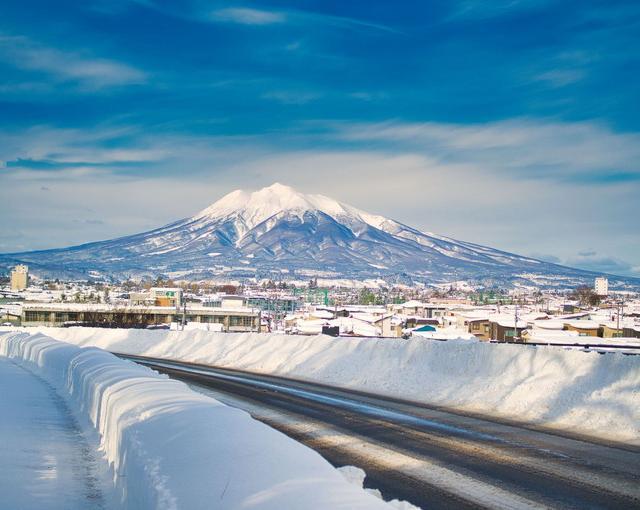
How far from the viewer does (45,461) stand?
11.0 meters

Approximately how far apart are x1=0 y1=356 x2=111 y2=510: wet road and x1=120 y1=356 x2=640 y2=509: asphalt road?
3.29m

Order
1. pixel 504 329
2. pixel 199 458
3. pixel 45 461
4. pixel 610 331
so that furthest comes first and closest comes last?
pixel 504 329, pixel 610 331, pixel 45 461, pixel 199 458

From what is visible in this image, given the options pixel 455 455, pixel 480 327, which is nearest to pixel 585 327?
pixel 480 327

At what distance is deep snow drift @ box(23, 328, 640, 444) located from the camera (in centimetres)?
1477

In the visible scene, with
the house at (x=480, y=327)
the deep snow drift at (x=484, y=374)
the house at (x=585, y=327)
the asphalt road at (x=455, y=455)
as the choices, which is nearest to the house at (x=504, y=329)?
the house at (x=480, y=327)

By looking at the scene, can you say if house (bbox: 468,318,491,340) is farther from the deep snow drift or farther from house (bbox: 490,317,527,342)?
the deep snow drift

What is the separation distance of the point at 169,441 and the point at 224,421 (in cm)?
118

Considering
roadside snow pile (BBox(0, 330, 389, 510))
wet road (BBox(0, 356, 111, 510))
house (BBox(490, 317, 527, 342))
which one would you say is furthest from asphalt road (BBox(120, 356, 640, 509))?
house (BBox(490, 317, 527, 342))

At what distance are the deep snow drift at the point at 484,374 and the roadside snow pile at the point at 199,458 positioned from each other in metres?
7.26

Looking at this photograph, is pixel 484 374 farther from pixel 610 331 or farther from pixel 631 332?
pixel 610 331

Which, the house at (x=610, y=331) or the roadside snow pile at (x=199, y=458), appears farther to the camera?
the house at (x=610, y=331)

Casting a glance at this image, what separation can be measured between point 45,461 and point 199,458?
468cm

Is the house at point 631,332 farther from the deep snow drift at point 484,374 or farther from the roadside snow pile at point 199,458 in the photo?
the roadside snow pile at point 199,458

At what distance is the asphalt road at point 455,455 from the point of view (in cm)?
857
